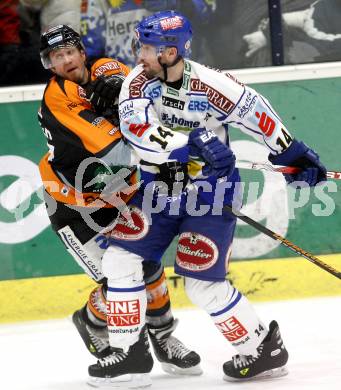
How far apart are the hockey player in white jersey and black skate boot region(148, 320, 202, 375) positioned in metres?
0.19

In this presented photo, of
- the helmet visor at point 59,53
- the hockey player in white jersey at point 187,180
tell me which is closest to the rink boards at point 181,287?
the hockey player in white jersey at point 187,180

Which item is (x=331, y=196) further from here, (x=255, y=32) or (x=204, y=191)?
(x=204, y=191)

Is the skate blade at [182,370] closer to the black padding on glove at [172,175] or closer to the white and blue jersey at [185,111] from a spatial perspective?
the black padding on glove at [172,175]

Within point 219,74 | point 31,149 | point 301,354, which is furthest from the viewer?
point 31,149

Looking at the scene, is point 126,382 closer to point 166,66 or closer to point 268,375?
point 268,375

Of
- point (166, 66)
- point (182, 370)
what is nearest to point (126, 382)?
point (182, 370)

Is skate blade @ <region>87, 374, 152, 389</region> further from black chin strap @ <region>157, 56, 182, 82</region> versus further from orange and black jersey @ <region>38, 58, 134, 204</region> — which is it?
black chin strap @ <region>157, 56, 182, 82</region>

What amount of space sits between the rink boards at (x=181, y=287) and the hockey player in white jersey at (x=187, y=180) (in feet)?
3.93

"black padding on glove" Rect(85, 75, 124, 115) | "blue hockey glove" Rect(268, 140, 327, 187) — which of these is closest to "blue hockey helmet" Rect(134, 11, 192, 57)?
"black padding on glove" Rect(85, 75, 124, 115)

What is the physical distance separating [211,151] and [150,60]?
1.34ft

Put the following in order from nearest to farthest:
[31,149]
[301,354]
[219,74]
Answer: [219,74]
[301,354]
[31,149]

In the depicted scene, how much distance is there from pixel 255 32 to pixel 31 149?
122cm

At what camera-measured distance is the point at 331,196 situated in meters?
5.30

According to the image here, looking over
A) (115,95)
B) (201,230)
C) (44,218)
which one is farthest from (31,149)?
(201,230)
